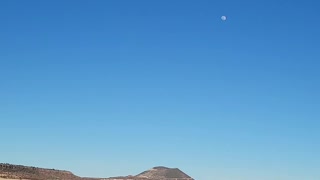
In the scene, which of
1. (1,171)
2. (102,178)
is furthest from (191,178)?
(1,171)

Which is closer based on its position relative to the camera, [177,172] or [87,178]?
[87,178]

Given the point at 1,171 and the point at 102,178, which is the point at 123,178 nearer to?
the point at 102,178

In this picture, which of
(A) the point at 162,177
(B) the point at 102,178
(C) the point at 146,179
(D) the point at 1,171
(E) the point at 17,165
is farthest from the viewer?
(A) the point at 162,177

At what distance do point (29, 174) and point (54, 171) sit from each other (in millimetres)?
11678

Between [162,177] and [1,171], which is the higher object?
[162,177]

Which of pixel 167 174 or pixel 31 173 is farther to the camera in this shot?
pixel 167 174

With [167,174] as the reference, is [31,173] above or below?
below

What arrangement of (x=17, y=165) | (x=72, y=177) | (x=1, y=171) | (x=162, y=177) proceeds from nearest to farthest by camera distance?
(x=1, y=171), (x=17, y=165), (x=72, y=177), (x=162, y=177)

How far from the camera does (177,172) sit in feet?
638

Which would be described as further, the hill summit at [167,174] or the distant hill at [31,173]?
the hill summit at [167,174]

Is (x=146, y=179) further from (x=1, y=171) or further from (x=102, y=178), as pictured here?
(x=1, y=171)

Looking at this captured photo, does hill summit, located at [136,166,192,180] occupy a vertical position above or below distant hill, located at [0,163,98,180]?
above

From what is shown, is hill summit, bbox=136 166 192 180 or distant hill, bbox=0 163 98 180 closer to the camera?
distant hill, bbox=0 163 98 180

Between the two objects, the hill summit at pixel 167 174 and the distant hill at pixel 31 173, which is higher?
the hill summit at pixel 167 174
